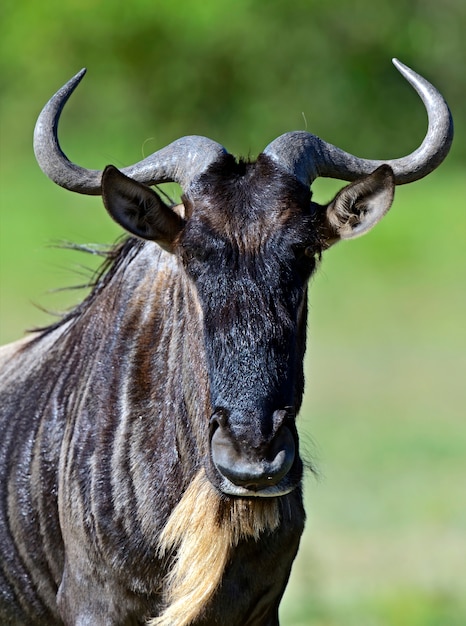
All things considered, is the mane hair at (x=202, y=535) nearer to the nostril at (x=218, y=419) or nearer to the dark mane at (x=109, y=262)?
the nostril at (x=218, y=419)

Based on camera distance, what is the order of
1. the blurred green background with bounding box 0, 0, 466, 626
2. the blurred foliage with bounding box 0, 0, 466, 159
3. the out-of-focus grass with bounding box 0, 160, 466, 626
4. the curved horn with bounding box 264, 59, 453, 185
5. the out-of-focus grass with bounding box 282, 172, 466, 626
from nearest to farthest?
the curved horn with bounding box 264, 59, 453, 185, the out-of-focus grass with bounding box 282, 172, 466, 626, the out-of-focus grass with bounding box 0, 160, 466, 626, the blurred green background with bounding box 0, 0, 466, 626, the blurred foliage with bounding box 0, 0, 466, 159

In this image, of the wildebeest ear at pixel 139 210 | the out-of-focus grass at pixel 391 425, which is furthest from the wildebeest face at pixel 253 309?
the out-of-focus grass at pixel 391 425

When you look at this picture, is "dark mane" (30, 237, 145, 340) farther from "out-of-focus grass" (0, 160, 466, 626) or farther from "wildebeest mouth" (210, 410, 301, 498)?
"wildebeest mouth" (210, 410, 301, 498)

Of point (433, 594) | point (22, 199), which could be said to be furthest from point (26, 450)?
point (22, 199)

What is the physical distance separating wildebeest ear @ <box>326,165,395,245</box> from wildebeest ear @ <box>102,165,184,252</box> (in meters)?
0.70

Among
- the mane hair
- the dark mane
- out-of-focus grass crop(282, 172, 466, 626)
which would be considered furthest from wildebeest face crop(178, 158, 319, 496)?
the dark mane

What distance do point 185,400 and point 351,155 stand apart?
4.70 feet

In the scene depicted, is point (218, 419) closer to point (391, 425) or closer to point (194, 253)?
point (194, 253)

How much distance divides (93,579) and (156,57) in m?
37.9

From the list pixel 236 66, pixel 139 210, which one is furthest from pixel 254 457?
pixel 236 66

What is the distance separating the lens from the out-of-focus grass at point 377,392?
40.6ft

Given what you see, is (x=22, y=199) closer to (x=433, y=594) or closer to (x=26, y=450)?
(x=433, y=594)

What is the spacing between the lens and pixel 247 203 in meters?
6.45

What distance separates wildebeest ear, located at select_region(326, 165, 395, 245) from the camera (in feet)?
21.5
